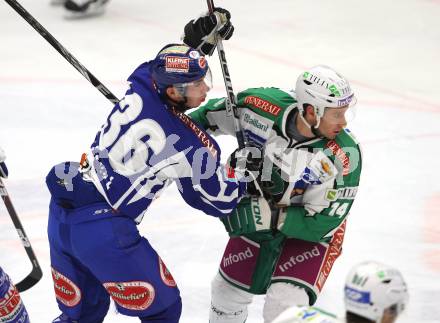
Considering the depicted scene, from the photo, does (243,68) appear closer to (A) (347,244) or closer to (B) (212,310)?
(A) (347,244)

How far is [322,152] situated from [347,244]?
1502 millimetres

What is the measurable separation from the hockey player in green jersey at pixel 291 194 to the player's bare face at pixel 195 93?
42 centimetres

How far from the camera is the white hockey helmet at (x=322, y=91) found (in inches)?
146

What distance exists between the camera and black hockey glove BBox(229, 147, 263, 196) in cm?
382

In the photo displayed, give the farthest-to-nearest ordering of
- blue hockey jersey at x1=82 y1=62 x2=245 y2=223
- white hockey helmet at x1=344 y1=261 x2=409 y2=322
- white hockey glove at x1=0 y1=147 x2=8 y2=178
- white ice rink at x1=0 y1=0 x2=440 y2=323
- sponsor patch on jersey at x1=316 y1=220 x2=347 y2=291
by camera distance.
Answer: white ice rink at x1=0 y1=0 x2=440 y2=323 → white hockey glove at x1=0 y1=147 x2=8 y2=178 → sponsor patch on jersey at x1=316 y1=220 x2=347 y2=291 → blue hockey jersey at x1=82 y1=62 x2=245 y2=223 → white hockey helmet at x1=344 y1=261 x2=409 y2=322

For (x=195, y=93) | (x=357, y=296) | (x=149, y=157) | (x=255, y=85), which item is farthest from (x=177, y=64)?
(x=255, y=85)

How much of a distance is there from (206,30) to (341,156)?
74cm

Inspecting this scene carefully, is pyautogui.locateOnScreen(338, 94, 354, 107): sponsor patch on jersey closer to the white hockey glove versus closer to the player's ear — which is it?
the player's ear

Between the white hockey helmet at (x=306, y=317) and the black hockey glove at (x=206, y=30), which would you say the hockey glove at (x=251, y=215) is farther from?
the white hockey helmet at (x=306, y=317)

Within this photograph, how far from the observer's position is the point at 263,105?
12.9 ft

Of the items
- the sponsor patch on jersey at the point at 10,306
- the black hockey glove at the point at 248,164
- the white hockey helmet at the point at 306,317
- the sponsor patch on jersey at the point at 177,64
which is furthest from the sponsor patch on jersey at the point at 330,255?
the white hockey helmet at the point at 306,317

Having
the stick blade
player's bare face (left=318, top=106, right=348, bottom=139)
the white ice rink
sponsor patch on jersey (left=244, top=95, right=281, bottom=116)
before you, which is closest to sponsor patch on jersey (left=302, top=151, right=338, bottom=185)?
player's bare face (left=318, top=106, right=348, bottom=139)

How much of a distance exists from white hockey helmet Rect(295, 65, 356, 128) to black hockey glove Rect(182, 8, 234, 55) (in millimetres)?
436

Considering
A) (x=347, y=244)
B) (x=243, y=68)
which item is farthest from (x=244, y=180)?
(x=243, y=68)
